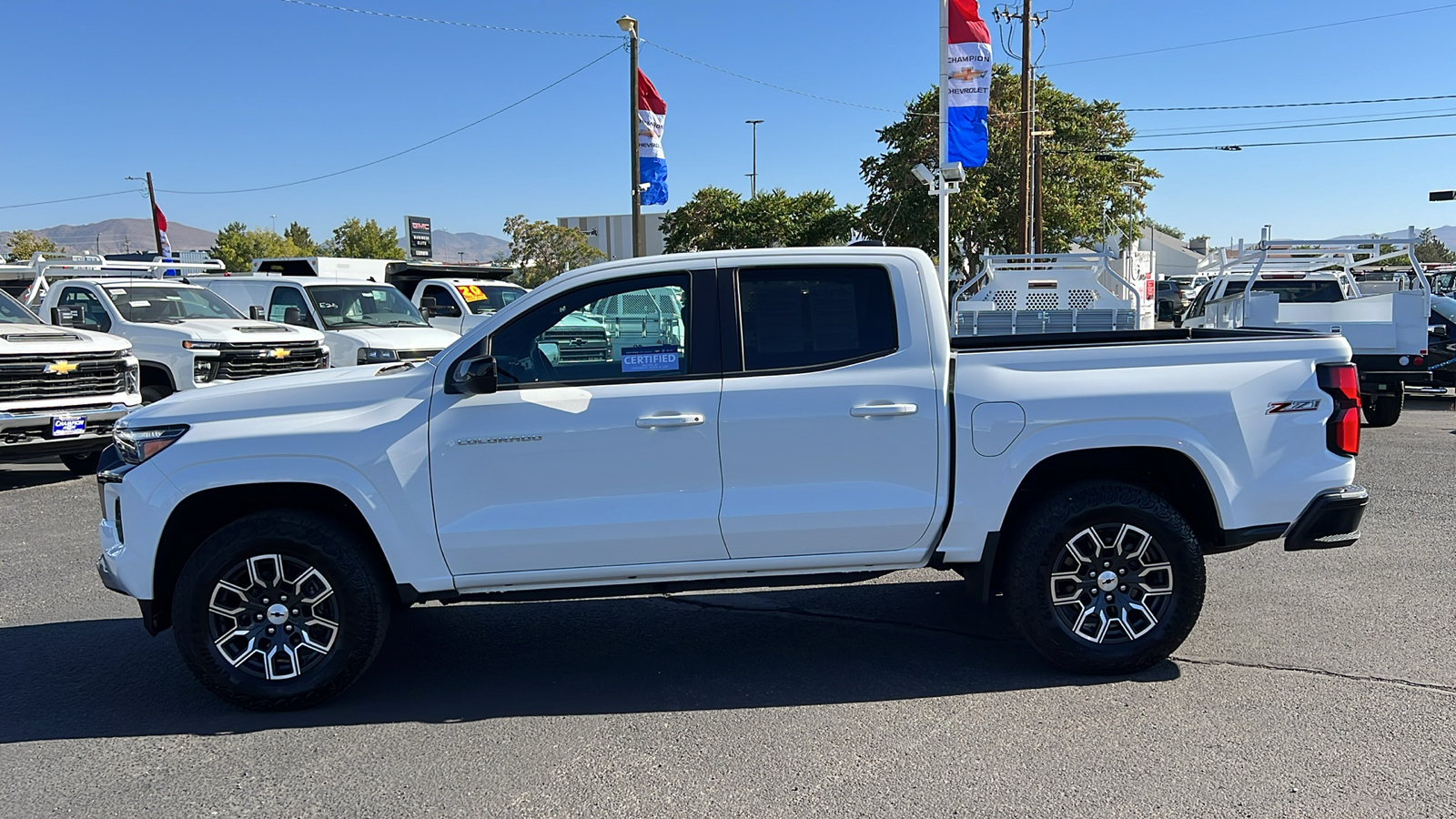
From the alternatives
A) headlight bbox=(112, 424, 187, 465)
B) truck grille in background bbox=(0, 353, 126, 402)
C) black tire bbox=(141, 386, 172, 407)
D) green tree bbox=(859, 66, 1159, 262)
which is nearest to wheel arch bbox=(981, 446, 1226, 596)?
headlight bbox=(112, 424, 187, 465)

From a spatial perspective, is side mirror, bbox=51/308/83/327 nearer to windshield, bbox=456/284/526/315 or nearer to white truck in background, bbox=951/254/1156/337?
windshield, bbox=456/284/526/315

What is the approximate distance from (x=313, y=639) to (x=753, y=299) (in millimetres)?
2388

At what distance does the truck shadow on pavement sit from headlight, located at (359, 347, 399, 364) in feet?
26.6

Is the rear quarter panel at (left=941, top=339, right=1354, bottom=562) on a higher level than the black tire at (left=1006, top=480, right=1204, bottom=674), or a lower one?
higher

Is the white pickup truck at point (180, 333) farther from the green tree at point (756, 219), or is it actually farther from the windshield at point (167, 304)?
the green tree at point (756, 219)

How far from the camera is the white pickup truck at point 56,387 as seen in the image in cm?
973

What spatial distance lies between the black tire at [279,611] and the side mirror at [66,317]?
27.0 ft

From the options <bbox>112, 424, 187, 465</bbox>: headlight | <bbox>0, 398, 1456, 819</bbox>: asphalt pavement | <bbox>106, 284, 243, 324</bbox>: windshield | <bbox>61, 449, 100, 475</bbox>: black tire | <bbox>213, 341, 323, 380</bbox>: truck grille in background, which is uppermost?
<bbox>106, 284, 243, 324</bbox>: windshield

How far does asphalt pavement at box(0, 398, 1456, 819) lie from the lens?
12.5ft

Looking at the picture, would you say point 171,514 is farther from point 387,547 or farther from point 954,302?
point 954,302

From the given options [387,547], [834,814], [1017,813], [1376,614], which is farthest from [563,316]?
[1376,614]

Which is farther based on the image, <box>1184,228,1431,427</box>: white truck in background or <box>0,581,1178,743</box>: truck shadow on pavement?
<box>1184,228,1431,427</box>: white truck in background

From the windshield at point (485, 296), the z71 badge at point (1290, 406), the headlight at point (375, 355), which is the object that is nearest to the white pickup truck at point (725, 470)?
the z71 badge at point (1290, 406)

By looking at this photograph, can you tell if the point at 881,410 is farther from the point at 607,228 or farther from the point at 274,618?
the point at 607,228
